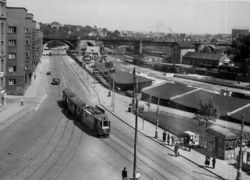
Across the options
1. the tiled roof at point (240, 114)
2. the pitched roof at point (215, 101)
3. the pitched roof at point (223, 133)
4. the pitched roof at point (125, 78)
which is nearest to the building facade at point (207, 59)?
the pitched roof at point (125, 78)

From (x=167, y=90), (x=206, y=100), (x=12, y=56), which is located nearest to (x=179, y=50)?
(x=167, y=90)

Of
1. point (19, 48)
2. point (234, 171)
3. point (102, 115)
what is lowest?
point (234, 171)

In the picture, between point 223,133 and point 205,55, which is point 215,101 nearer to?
point 223,133

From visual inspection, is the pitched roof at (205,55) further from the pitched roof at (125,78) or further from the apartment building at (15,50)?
the apartment building at (15,50)

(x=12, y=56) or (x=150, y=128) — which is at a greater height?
(x=12, y=56)

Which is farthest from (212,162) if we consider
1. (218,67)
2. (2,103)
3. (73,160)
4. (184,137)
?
(218,67)

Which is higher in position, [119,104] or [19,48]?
[19,48]

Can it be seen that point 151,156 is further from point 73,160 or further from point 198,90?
point 198,90
